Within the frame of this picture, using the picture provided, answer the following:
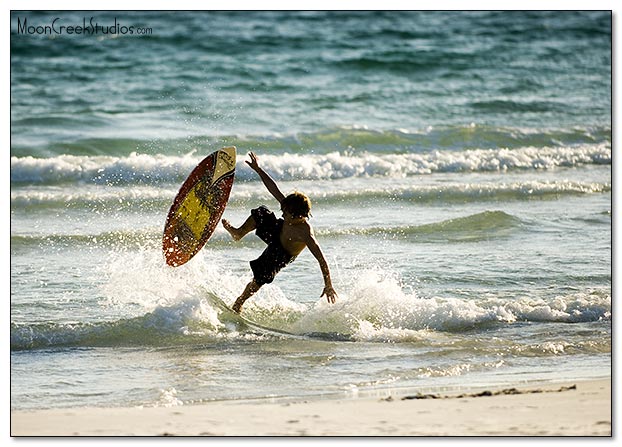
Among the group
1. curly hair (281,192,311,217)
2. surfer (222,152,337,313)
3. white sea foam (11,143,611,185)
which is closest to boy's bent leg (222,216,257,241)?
surfer (222,152,337,313)

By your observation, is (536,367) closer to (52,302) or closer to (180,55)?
(52,302)

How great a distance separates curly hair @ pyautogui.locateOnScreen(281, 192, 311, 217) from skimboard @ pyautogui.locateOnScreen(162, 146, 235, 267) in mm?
701

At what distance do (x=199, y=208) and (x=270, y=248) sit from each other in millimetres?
747

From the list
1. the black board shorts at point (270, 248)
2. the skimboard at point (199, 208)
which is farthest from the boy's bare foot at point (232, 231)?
the skimboard at point (199, 208)

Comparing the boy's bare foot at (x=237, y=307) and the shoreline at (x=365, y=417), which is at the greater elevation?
the boy's bare foot at (x=237, y=307)

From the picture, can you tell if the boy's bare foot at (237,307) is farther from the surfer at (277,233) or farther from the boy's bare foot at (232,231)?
the boy's bare foot at (232,231)

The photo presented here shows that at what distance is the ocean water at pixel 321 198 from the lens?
647 centimetres

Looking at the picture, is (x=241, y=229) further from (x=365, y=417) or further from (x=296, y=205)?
(x=365, y=417)

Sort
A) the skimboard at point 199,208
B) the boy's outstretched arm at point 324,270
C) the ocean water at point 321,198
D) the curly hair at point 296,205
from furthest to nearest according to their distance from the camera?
1. the skimboard at point 199,208
2. the curly hair at point 296,205
3. the boy's outstretched arm at point 324,270
4. the ocean water at point 321,198

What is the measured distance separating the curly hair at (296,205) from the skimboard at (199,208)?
27.6 inches

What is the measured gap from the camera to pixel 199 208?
25.1 ft

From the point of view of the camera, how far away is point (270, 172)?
43.0 ft

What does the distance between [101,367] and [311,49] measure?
14.6 meters

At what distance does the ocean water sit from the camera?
255 inches
